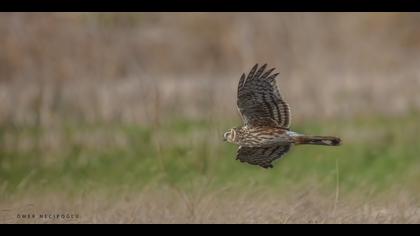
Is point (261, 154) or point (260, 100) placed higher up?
point (260, 100)

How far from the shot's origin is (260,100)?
241 inches

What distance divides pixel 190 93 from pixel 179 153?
298 centimetres

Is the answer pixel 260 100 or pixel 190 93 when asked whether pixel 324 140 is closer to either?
pixel 260 100

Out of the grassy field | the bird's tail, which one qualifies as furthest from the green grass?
the bird's tail

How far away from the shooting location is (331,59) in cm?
1705

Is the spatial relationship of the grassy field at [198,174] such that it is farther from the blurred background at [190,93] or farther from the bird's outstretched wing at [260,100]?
the bird's outstretched wing at [260,100]

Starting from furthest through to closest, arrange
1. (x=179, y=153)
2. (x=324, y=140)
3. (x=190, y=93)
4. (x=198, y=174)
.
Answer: (x=190, y=93), (x=179, y=153), (x=198, y=174), (x=324, y=140)

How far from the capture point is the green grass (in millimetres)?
11773

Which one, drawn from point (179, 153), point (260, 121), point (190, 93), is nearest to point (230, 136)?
point (260, 121)

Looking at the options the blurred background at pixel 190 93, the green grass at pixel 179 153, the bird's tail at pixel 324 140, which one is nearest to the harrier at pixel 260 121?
the bird's tail at pixel 324 140

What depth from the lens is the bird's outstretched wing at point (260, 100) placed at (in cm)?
608

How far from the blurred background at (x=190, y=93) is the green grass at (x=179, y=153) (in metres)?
0.03

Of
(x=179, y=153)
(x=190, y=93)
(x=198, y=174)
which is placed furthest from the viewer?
(x=190, y=93)
